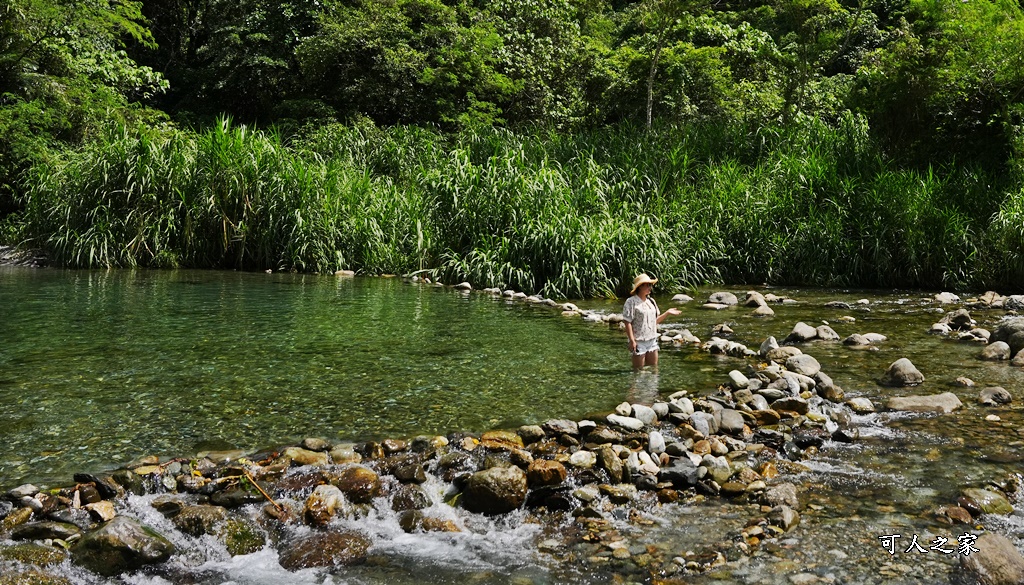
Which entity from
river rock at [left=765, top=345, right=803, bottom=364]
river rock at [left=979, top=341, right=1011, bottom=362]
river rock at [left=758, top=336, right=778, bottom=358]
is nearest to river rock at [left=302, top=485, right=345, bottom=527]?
river rock at [left=765, top=345, right=803, bottom=364]

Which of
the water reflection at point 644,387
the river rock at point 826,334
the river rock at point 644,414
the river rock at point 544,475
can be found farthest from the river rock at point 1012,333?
the river rock at point 544,475

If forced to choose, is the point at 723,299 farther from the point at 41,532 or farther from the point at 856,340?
the point at 41,532

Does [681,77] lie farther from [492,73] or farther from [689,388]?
[689,388]

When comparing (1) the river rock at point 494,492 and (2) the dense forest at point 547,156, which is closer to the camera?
(1) the river rock at point 494,492

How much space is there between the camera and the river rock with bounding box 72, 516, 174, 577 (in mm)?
3293

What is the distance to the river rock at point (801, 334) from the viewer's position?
8711 millimetres

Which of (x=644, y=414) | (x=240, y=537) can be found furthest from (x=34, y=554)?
(x=644, y=414)

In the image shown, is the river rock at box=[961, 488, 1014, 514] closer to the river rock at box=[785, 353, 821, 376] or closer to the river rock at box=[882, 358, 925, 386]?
the river rock at box=[785, 353, 821, 376]

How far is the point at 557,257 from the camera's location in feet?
41.3

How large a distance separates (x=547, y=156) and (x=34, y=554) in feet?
46.3

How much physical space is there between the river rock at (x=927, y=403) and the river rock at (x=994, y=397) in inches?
7.8

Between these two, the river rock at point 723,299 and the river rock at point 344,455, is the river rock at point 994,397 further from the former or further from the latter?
the river rock at point 723,299

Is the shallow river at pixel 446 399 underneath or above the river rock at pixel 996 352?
underneath

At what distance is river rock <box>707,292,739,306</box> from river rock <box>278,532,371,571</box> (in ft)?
29.6
